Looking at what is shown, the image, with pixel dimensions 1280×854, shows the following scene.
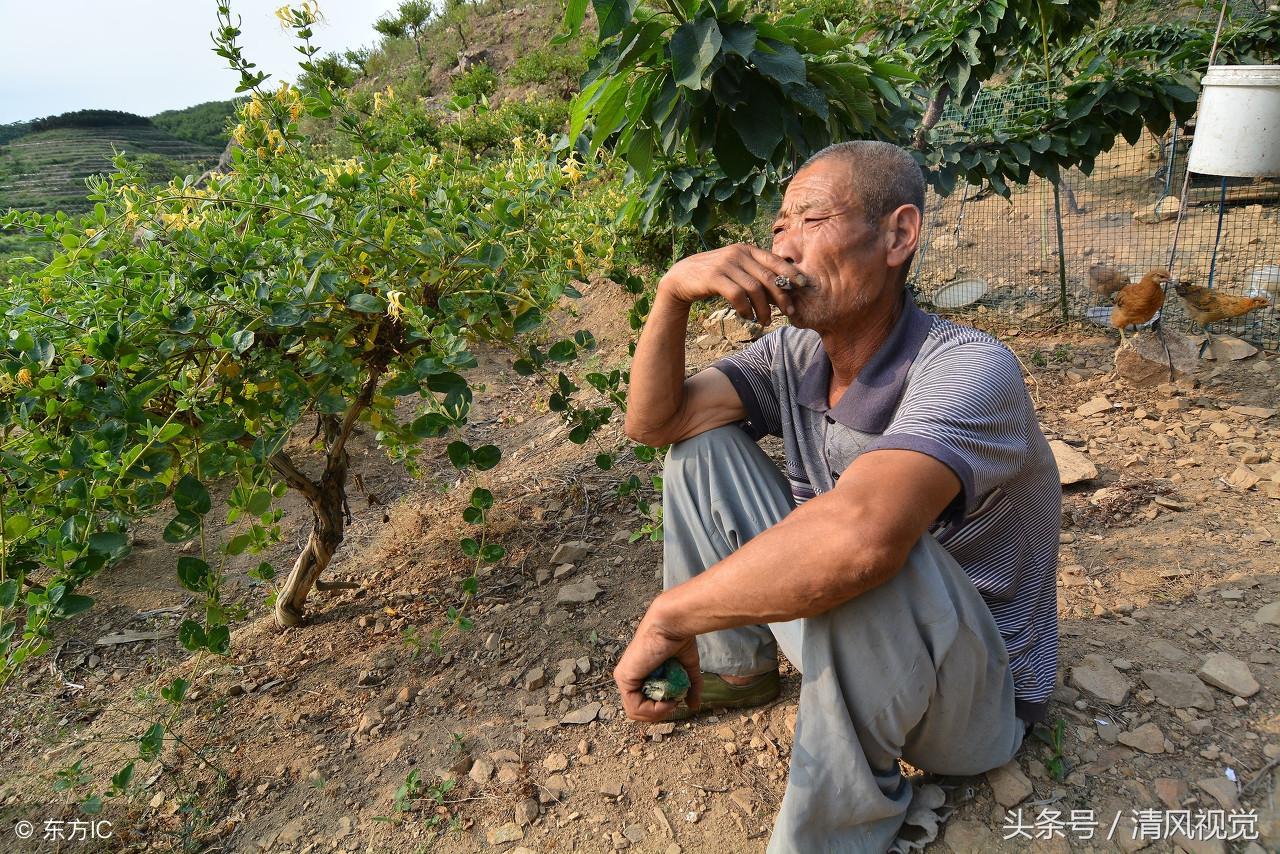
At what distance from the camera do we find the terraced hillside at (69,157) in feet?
37.4

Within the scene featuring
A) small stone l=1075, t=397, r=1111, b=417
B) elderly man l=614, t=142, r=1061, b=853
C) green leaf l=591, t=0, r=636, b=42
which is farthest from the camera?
small stone l=1075, t=397, r=1111, b=417

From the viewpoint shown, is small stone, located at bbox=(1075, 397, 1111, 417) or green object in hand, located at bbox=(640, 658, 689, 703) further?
small stone, located at bbox=(1075, 397, 1111, 417)

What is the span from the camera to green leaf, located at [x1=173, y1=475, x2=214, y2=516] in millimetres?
1656

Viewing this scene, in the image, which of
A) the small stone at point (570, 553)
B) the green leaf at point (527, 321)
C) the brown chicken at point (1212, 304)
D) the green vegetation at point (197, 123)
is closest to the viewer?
the green leaf at point (527, 321)

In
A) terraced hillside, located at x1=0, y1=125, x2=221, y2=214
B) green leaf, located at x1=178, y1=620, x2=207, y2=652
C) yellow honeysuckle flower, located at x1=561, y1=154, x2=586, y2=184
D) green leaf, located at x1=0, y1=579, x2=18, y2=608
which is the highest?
terraced hillside, located at x1=0, y1=125, x2=221, y2=214

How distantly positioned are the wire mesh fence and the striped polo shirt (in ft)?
10.1

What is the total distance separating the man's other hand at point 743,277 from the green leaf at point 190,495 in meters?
1.12

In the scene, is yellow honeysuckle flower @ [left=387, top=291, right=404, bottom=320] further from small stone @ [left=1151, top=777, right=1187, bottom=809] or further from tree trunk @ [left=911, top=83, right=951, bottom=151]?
tree trunk @ [left=911, top=83, right=951, bottom=151]

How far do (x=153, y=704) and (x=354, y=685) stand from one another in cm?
62

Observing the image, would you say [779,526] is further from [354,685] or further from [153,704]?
[153,704]

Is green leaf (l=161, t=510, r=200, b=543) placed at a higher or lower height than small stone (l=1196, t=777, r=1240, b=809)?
higher

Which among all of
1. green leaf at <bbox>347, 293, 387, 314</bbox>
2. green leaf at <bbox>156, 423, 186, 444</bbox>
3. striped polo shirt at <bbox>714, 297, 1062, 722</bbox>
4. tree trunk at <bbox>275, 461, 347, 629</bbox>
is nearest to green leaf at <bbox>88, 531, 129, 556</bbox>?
green leaf at <bbox>156, 423, 186, 444</bbox>

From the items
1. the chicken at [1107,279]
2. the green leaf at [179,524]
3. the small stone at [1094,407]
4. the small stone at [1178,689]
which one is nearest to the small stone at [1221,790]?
the small stone at [1178,689]

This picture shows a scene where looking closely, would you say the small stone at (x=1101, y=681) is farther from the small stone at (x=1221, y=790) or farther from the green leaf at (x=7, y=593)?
the green leaf at (x=7, y=593)
